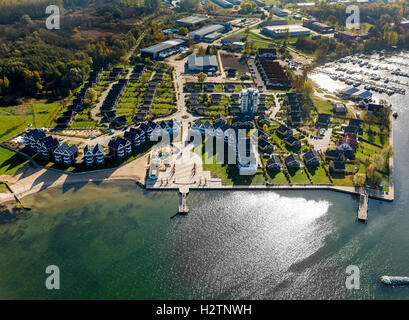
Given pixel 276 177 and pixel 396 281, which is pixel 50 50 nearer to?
pixel 276 177

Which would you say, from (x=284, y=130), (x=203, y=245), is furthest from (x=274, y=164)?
(x=203, y=245)

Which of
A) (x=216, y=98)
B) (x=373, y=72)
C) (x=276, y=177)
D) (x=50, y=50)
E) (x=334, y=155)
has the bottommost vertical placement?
(x=276, y=177)

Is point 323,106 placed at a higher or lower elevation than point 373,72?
lower

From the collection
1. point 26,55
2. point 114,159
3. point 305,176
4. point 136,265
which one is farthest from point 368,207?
point 26,55

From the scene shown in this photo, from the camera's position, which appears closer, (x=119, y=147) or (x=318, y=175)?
(x=318, y=175)

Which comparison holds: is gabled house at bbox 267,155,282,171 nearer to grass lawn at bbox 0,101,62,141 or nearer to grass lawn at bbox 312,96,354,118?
grass lawn at bbox 312,96,354,118

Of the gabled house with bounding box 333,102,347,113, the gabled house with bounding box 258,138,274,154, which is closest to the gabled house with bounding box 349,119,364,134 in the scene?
the gabled house with bounding box 333,102,347,113

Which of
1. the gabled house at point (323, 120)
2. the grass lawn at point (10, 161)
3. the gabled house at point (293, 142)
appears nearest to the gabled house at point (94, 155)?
the grass lawn at point (10, 161)
